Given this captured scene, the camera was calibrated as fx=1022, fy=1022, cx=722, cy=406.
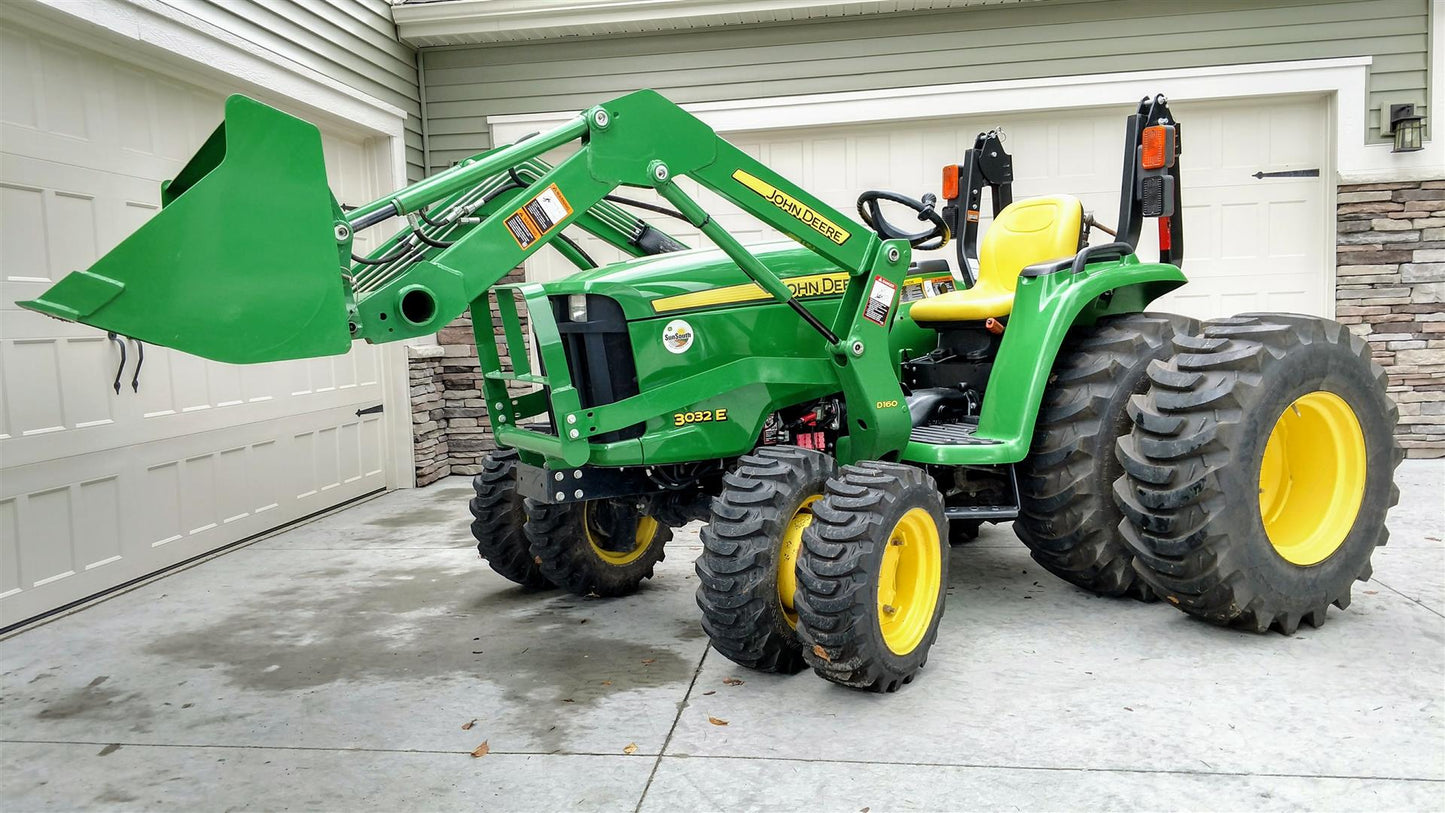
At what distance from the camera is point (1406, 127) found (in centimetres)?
673

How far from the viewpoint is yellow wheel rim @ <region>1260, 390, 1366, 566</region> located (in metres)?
3.84

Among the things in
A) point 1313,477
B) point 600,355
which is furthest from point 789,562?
point 1313,477

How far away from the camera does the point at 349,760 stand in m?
2.92

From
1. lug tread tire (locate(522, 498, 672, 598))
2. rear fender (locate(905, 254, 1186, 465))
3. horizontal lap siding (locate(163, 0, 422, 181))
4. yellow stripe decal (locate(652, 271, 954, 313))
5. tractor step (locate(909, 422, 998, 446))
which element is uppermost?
horizontal lap siding (locate(163, 0, 422, 181))

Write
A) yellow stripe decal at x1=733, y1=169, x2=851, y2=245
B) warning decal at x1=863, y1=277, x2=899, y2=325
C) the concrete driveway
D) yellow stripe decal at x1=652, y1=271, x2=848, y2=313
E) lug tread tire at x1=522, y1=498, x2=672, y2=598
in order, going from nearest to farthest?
1. the concrete driveway
2. yellow stripe decal at x1=733, y1=169, x2=851, y2=245
3. yellow stripe decal at x1=652, y1=271, x2=848, y2=313
4. warning decal at x1=863, y1=277, x2=899, y2=325
5. lug tread tire at x1=522, y1=498, x2=672, y2=598

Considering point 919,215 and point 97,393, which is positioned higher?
point 919,215

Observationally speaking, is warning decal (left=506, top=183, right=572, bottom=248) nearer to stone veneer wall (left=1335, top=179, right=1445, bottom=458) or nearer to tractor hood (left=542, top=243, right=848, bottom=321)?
tractor hood (left=542, top=243, right=848, bottom=321)

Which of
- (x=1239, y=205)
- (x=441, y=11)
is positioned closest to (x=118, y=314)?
(x=441, y=11)

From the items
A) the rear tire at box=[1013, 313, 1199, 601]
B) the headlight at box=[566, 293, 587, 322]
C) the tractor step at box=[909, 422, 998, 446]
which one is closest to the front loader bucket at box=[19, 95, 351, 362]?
the headlight at box=[566, 293, 587, 322]

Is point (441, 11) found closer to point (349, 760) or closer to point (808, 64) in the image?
point (808, 64)

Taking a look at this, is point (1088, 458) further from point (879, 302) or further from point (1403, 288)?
point (1403, 288)

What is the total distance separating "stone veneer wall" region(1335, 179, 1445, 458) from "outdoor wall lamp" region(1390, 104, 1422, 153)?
253 mm

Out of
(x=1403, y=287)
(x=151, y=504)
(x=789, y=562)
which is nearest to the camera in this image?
(x=789, y=562)

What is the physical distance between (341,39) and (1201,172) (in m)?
5.93
